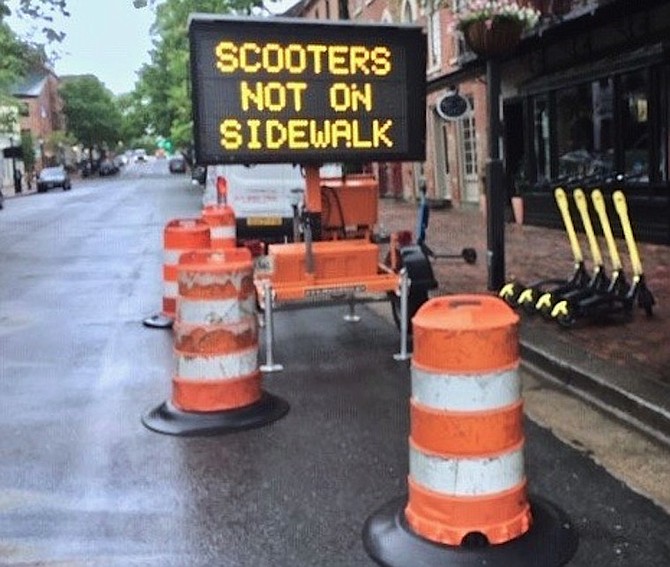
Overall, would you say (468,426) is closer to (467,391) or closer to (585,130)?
(467,391)

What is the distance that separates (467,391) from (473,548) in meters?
0.65

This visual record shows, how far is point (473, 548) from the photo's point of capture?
12.0 ft

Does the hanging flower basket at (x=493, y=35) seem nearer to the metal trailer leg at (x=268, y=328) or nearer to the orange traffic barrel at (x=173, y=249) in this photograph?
the orange traffic barrel at (x=173, y=249)

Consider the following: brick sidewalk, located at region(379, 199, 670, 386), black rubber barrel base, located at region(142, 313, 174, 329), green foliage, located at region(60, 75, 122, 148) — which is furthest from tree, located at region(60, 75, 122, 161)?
black rubber barrel base, located at region(142, 313, 174, 329)

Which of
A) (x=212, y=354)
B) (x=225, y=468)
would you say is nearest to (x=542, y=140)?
(x=212, y=354)

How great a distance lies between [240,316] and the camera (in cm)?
575

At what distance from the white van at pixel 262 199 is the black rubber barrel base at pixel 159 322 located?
16.2 feet

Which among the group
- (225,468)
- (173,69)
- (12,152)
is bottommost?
(225,468)

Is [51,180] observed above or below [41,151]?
below

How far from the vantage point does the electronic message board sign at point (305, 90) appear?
7023 mm

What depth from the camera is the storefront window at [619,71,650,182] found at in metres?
13.8

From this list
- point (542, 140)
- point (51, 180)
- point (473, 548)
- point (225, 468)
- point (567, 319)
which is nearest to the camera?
point (473, 548)

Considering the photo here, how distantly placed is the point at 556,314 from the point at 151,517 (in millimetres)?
4411

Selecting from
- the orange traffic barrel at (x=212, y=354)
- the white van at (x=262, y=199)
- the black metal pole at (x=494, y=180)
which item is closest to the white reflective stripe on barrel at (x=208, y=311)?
the orange traffic barrel at (x=212, y=354)
